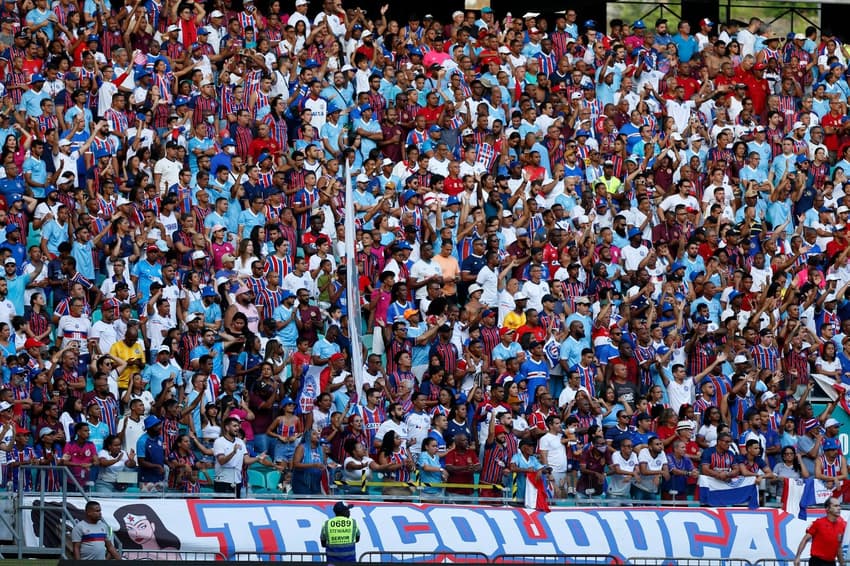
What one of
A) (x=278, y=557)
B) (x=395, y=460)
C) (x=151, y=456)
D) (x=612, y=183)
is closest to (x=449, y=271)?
(x=612, y=183)

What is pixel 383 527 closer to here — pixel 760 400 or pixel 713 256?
pixel 760 400

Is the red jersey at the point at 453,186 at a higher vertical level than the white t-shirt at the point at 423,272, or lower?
higher

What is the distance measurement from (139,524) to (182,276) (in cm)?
428

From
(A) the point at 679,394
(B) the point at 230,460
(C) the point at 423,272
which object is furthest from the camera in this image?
(C) the point at 423,272

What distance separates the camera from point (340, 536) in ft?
57.3

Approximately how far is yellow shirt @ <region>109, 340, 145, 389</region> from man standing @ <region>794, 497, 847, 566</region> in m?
7.84

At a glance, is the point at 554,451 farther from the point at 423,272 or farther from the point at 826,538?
the point at 826,538

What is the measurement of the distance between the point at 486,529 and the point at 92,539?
4215mm

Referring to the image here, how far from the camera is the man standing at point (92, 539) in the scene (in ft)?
60.7

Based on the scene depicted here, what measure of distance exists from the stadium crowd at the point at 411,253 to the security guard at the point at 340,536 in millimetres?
2246

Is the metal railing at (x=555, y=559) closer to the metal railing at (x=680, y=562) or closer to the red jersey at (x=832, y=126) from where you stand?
the metal railing at (x=680, y=562)

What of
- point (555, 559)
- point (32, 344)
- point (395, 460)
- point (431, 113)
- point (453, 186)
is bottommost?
point (555, 559)

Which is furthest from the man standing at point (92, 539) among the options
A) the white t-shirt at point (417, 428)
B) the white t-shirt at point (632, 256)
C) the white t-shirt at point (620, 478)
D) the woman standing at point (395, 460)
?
the white t-shirt at point (632, 256)

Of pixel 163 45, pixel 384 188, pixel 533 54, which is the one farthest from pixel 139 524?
pixel 533 54
